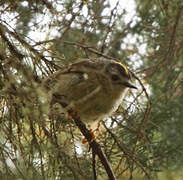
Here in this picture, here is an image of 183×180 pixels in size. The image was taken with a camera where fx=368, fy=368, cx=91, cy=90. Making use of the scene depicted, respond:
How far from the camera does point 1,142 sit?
8.91ft

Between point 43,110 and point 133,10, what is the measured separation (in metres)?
3.20

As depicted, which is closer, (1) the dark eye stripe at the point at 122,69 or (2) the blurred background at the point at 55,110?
(2) the blurred background at the point at 55,110

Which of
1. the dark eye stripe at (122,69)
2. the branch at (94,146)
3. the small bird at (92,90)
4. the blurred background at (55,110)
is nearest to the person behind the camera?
the blurred background at (55,110)

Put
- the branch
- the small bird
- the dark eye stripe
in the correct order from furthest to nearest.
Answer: the dark eye stripe, the small bird, the branch

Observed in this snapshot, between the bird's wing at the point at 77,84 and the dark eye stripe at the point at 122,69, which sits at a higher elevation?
the dark eye stripe at the point at 122,69

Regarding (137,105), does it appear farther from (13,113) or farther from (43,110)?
(43,110)

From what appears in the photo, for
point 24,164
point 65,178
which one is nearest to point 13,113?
point 24,164

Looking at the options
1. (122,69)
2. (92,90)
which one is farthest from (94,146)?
(122,69)

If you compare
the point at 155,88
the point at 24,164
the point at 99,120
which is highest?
the point at 155,88

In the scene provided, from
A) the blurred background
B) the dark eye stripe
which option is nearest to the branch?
the blurred background

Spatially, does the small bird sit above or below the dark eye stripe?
below

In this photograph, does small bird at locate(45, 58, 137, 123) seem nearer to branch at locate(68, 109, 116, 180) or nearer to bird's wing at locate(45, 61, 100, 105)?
bird's wing at locate(45, 61, 100, 105)

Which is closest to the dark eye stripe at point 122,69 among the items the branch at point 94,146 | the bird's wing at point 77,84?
the bird's wing at point 77,84

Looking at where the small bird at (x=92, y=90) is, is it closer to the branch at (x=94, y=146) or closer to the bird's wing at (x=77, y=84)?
the bird's wing at (x=77, y=84)
